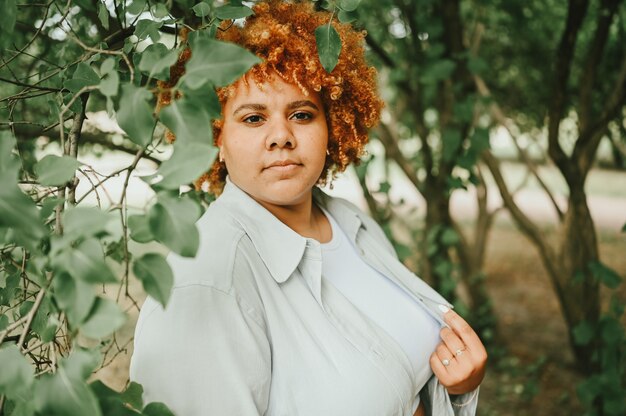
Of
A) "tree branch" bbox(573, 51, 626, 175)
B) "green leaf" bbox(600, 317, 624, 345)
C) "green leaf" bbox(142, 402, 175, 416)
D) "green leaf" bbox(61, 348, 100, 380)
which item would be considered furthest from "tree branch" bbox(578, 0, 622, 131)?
"green leaf" bbox(61, 348, 100, 380)

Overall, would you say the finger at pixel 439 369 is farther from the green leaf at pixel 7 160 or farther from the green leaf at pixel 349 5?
the green leaf at pixel 7 160

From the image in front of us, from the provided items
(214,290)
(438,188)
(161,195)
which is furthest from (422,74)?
(161,195)

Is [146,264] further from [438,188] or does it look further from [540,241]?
[540,241]

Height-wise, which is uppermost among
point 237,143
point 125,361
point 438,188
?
point 237,143

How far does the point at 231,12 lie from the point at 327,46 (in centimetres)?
25

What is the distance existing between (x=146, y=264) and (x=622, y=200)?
15016mm

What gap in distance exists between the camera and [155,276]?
2.77 feet

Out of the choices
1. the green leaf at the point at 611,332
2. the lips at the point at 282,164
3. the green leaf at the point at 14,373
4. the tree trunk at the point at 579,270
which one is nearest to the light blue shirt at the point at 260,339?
the lips at the point at 282,164

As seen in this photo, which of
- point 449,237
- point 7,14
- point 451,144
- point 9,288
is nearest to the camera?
point 7,14

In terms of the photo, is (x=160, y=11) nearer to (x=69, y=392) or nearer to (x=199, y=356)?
(x=199, y=356)

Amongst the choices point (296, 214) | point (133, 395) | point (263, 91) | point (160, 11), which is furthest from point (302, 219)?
point (133, 395)

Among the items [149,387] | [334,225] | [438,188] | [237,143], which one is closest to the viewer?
[149,387]

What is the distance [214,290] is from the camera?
4.30 ft

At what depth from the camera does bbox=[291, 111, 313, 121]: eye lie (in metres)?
1.73
